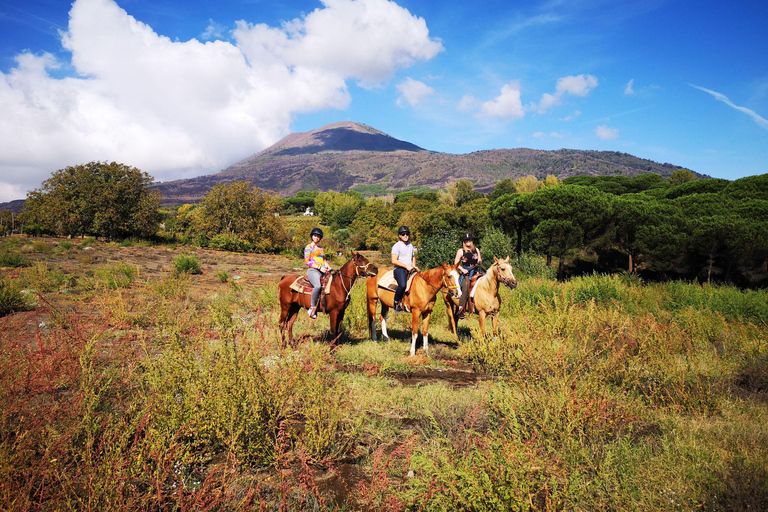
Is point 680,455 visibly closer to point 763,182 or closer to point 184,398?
point 184,398

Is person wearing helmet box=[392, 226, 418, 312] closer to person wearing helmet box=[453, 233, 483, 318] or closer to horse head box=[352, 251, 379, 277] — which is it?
horse head box=[352, 251, 379, 277]

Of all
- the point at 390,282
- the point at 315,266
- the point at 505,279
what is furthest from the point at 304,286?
the point at 505,279

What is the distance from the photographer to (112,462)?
2537mm

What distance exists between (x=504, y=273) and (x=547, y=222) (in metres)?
19.7

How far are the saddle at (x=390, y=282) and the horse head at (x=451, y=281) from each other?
96cm

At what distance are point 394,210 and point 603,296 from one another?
52.8 meters

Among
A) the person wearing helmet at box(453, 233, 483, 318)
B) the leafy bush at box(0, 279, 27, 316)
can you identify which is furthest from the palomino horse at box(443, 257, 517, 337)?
the leafy bush at box(0, 279, 27, 316)

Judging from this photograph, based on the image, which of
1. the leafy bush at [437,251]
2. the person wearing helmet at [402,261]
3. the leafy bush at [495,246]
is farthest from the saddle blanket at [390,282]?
the leafy bush at [437,251]

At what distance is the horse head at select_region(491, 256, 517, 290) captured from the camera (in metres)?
7.39

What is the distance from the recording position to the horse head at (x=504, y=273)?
7387 millimetres

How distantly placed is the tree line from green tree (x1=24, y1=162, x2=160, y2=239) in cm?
9

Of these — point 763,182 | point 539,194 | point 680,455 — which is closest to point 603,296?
point 680,455

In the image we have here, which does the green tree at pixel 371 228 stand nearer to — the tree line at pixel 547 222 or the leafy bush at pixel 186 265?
the tree line at pixel 547 222

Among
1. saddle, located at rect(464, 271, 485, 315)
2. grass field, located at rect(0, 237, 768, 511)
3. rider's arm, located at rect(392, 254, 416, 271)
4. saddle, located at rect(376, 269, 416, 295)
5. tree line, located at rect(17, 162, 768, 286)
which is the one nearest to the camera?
grass field, located at rect(0, 237, 768, 511)
